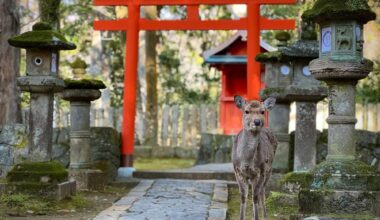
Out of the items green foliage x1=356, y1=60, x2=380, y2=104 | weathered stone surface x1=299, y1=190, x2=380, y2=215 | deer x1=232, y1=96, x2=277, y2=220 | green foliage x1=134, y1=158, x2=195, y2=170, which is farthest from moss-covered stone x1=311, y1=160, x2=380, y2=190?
green foliage x1=356, y1=60, x2=380, y2=104

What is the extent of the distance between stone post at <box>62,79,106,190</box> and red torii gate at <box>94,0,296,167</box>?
2.16m

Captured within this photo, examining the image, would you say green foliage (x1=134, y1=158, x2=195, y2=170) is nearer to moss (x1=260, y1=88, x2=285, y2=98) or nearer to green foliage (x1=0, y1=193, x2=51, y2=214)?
moss (x1=260, y1=88, x2=285, y2=98)

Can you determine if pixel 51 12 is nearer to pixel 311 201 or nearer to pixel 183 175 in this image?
pixel 183 175

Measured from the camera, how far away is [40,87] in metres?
9.25

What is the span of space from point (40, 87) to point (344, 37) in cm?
449

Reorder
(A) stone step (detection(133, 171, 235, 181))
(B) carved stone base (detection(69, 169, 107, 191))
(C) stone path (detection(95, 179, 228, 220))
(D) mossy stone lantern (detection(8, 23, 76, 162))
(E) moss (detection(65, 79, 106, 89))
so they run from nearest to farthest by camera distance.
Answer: (C) stone path (detection(95, 179, 228, 220)) < (D) mossy stone lantern (detection(8, 23, 76, 162)) < (B) carved stone base (detection(69, 169, 107, 191)) < (E) moss (detection(65, 79, 106, 89)) < (A) stone step (detection(133, 171, 235, 181))

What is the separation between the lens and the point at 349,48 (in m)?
7.33

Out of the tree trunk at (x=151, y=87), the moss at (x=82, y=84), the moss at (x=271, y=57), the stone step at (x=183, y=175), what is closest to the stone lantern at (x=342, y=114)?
the moss at (x=271, y=57)

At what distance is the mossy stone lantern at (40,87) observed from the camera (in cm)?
928

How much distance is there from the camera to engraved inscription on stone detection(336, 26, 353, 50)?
7.34 meters

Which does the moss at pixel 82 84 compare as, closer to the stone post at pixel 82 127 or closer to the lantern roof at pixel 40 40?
the stone post at pixel 82 127

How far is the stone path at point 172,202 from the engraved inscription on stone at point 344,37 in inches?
106

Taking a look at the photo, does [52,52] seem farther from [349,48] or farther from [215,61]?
[215,61]

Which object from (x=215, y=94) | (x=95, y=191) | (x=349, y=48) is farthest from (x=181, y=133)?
(x=349, y=48)
